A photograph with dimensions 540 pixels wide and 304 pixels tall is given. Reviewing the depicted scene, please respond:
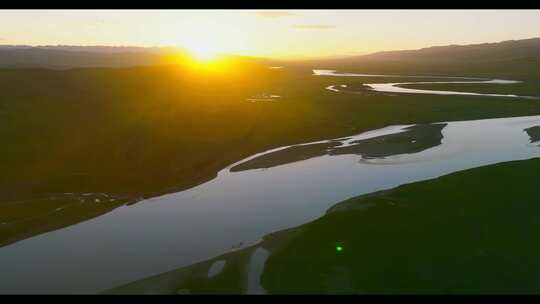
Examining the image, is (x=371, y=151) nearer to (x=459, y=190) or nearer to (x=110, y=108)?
(x=459, y=190)

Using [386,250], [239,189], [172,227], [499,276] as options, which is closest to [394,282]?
[386,250]

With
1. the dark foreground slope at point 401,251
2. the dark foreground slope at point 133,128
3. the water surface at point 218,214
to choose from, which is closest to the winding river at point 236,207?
the water surface at point 218,214

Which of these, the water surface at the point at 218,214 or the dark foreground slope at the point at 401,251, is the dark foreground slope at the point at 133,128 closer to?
the water surface at the point at 218,214

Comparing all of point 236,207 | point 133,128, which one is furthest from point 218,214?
point 133,128

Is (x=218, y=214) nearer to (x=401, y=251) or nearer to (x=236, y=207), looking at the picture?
(x=236, y=207)

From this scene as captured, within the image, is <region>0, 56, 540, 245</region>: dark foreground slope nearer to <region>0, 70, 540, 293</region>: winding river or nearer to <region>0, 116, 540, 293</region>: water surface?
<region>0, 70, 540, 293</region>: winding river
